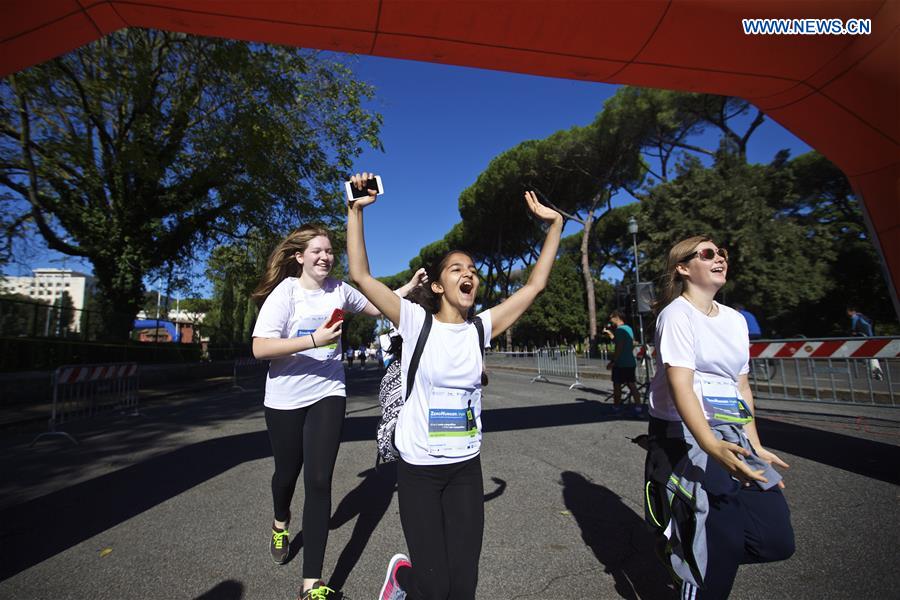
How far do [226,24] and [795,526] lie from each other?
5.60m

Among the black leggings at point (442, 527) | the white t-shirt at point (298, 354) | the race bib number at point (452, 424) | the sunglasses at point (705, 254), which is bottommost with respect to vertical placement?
the black leggings at point (442, 527)

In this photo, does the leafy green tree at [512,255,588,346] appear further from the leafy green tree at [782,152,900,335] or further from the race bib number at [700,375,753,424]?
the race bib number at [700,375,753,424]

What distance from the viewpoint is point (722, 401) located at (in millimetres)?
2025

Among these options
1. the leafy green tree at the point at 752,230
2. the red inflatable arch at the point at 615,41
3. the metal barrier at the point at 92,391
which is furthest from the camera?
the leafy green tree at the point at 752,230

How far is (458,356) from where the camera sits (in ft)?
6.96

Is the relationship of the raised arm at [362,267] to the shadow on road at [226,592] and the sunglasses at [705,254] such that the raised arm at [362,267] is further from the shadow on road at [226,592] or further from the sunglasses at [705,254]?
the shadow on road at [226,592]

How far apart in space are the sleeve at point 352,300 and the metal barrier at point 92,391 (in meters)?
6.81

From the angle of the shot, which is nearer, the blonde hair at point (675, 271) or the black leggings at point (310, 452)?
the blonde hair at point (675, 271)

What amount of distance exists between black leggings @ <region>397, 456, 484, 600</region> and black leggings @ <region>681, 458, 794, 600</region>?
0.88m

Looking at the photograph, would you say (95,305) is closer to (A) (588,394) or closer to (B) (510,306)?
(A) (588,394)

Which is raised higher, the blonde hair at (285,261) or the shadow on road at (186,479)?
the blonde hair at (285,261)

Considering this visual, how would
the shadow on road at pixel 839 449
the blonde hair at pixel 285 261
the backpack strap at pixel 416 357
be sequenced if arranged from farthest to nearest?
1. the shadow on road at pixel 839 449
2. the blonde hair at pixel 285 261
3. the backpack strap at pixel 416 357

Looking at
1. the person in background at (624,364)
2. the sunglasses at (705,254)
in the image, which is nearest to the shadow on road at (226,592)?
the sunglasses at (705,254)

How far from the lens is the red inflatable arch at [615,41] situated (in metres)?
3.57
